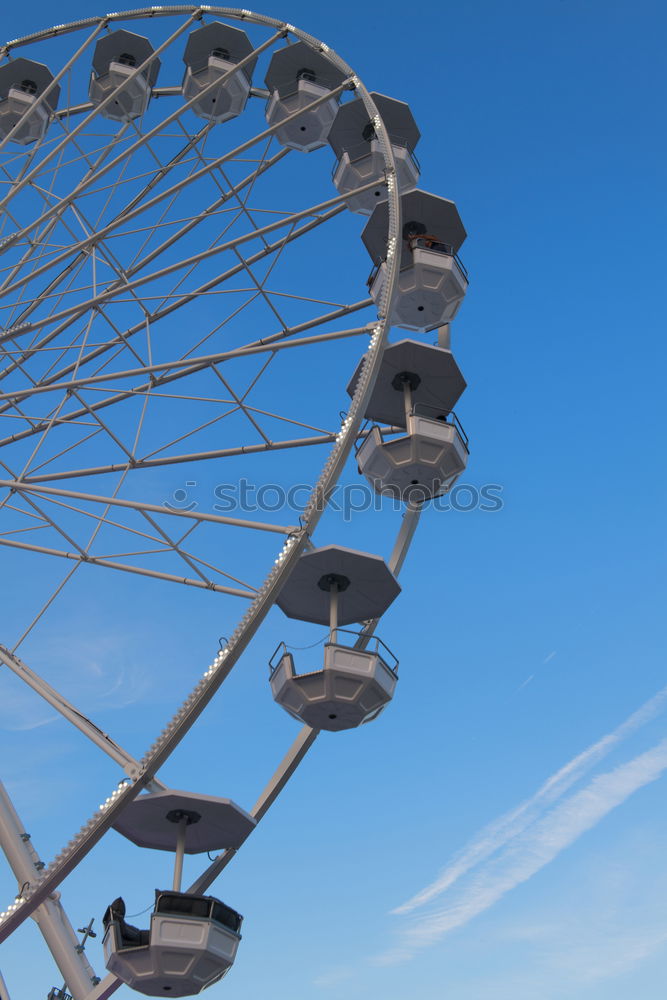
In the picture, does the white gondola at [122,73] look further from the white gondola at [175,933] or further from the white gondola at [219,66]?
the white gondola at [175,933]

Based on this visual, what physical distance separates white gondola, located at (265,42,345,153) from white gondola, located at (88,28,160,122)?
2692 millimetres

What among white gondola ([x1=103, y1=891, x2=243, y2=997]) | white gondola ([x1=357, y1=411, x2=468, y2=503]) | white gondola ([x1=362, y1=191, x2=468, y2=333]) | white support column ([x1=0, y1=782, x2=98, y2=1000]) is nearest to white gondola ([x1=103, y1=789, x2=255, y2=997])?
white gondola ([x1=103, y1=891, x2=243, y2=997])

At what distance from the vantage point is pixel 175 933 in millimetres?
12820

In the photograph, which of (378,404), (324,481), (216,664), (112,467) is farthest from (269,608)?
(378,404)

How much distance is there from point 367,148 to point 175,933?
14.0 m

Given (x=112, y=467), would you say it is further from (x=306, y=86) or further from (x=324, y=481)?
(x=306, y=86)

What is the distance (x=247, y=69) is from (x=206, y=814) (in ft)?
48.5

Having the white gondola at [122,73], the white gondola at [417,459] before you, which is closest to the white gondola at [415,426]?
the white gondola at [417,459]

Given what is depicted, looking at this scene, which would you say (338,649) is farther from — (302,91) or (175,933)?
(302,91)

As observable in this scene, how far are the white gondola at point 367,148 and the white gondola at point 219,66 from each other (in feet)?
7.26

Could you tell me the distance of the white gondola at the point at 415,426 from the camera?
54.7 feet

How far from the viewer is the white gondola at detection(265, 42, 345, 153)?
20.4 m

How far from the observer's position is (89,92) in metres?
22.5

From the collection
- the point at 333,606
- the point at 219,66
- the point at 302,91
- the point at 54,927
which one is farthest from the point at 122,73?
the point at 54,927
